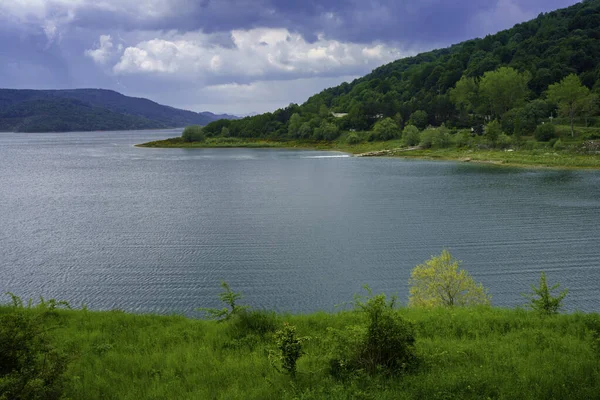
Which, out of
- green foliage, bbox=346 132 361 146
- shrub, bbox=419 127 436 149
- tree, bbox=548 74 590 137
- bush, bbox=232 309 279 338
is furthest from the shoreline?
bush, bbox=232 309 279 338

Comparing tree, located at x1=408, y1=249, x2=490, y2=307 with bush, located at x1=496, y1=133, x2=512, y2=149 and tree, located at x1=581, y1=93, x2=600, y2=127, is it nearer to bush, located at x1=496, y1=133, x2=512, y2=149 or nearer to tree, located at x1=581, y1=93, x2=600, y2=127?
bush, located at x1=496, y1=133, x2=512, y2=149

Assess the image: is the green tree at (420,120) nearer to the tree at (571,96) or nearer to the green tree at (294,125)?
the tree at (571,96)

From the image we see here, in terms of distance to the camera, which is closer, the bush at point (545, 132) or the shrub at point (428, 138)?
the bush at point (545, 132)

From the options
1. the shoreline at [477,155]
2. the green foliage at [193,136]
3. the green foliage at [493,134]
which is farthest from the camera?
the green foliage at [193,136]

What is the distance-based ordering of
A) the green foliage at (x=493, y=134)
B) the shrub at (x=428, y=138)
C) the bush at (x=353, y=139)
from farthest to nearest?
the bush at (x=353, y=139), the shrub at (x=428, y=138), the green foliage at (x=493, y=134)

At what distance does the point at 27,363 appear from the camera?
833 cm

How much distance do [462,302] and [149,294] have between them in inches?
584

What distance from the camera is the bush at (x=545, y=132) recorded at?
90500 millimetres

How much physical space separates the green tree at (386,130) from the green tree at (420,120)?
520 cm

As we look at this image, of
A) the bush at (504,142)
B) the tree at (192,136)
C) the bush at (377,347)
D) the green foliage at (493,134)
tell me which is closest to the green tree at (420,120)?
the green foliage at (493,134)

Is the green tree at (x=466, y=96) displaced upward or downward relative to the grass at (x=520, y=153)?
upward

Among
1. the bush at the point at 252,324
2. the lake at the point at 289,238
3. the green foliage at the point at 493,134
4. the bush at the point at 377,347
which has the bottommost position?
the lake at the point at 289,238

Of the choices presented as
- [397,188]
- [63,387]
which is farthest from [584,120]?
[63,387]

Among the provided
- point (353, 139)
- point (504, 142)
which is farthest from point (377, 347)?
point (353, 139)
